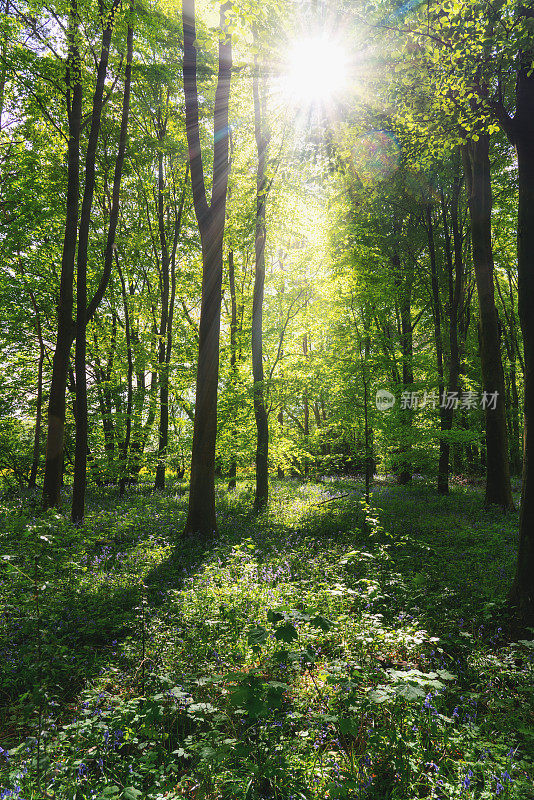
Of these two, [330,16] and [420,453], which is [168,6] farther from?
[420,453]

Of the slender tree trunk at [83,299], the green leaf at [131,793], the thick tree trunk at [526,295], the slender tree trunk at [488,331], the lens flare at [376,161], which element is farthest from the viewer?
the lens flare at [376,161]

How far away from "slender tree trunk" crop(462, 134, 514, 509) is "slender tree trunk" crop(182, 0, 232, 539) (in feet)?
24.1

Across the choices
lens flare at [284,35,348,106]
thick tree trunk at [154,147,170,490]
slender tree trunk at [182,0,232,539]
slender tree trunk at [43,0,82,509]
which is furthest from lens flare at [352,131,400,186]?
thick tree trunk at [154,147,170,490]

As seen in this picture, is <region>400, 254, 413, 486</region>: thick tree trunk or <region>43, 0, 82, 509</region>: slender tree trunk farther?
<region>400, 254, 413, 486</region>: thick tree trunk

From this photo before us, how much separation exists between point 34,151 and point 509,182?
1758 centimetres

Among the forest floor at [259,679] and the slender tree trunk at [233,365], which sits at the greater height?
the slender tree trunk at [233,365]

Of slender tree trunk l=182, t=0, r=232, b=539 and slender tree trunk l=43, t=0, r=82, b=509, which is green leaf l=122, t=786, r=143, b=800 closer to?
slender tree trunk l=182, t=0, r=232, b=539

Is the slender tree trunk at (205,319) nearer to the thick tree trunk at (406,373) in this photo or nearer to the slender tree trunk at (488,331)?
the slender tree trunk at (488,331)

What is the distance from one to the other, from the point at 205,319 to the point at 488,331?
8.39 metres

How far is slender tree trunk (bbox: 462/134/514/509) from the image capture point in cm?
1140

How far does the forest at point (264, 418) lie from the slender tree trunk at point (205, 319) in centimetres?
6

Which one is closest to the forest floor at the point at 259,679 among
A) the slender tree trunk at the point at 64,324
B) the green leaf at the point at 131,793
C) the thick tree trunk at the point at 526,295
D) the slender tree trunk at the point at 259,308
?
the green leaf at the point at 131,793

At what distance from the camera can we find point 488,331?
38.6ft

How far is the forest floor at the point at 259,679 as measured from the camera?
106 inches
